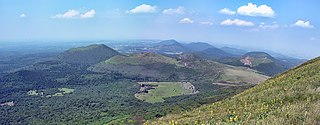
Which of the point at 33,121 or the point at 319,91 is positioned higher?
the point at 319,91

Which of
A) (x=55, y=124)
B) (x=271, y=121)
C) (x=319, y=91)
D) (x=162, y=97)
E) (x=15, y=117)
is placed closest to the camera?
(x=271, y=121)

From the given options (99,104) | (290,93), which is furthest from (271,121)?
(99,104)

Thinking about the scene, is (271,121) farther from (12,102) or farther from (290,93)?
(12,102)

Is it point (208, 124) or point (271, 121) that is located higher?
point (271, 121)

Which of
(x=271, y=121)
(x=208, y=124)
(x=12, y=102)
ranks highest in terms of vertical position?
(x=271, y=121)

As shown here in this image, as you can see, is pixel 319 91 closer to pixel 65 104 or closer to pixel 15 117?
pixel 15 117

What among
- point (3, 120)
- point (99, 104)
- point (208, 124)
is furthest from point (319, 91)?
point (99, 104)

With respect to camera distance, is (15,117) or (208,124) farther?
(15,117)

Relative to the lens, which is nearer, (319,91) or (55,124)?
(319,91)

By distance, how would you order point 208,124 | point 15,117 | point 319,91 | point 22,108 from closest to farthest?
point 208,124 → point 319,91 → point 15,117 → point 22,108
